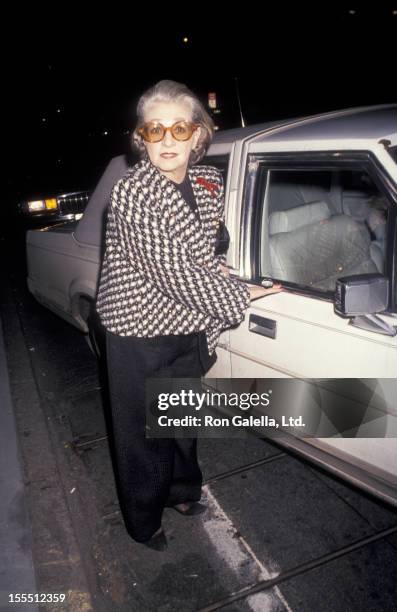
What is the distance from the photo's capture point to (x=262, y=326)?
2.29 meters

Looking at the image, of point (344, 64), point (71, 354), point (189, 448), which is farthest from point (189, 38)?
point (189, 448)

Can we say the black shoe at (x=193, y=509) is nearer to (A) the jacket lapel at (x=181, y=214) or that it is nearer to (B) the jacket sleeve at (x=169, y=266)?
(B) the jacket sleeve at (x=169, y=266)

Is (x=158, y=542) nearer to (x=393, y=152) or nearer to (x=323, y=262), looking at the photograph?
(x=323, y=262)

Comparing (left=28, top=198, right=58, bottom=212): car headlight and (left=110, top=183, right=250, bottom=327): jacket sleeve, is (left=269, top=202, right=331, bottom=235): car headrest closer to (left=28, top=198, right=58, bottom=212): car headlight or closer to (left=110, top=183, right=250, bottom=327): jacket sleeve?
(left=110, top=183, right=250, bottom=327): jacket sleeve

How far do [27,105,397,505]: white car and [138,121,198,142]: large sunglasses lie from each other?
63 cm

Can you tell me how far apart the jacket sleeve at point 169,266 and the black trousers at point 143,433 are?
0.29 metres

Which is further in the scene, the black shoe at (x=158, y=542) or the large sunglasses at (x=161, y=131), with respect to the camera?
the black shoe at (x=158, y=542)

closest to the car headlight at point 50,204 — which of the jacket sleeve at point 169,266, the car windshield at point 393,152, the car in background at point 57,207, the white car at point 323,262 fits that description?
the car in background at point 57,207

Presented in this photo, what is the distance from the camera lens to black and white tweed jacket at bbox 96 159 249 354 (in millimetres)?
1610

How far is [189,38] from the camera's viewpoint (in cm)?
3350


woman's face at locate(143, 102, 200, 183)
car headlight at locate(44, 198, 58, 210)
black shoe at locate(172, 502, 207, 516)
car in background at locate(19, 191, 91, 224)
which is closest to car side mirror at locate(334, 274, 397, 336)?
woman's face at locate(143, 102, 200, 183)

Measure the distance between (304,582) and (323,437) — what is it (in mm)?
643

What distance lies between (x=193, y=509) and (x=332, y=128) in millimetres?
2074

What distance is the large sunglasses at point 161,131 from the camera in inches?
67.6
